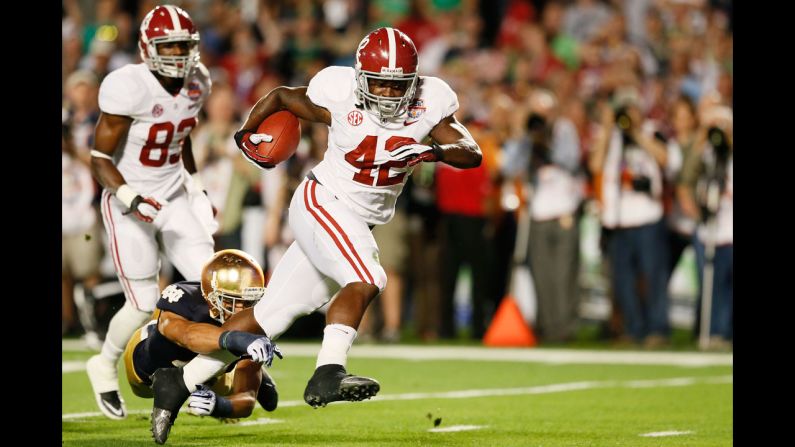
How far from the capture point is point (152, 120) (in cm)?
754

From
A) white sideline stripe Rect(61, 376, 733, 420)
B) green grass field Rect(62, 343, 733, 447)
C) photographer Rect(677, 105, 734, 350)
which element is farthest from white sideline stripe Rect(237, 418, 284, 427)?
photographer Rect(677, 105, 734, 350)

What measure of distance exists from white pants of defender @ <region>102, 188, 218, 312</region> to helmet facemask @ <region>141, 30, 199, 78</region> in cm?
75

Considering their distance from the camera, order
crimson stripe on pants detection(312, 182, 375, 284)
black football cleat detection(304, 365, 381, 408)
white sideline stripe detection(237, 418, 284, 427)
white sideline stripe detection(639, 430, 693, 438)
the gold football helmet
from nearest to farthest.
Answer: black football cleat detection(304, 365, 381, 408)
crimson stripe on pants detection(312, 182, 375, 284)
the gold football helmet
white sideline stripe detection(639, 430, 693, 438)
white sideline stripe detection(237, 418, 284, 427)

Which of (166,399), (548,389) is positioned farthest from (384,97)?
(548,389)

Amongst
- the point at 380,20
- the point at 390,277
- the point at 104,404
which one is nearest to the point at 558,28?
the point at 380,20

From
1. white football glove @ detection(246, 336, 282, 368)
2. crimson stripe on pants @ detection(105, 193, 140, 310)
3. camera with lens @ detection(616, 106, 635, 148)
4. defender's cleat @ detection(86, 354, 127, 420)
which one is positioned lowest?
defender's cleat @ detection(86, 354, 127, 420)

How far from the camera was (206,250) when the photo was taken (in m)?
7.52

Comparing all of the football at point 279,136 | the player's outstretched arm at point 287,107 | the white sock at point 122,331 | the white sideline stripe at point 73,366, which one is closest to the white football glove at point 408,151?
the player's outstretched arm at point 287,107

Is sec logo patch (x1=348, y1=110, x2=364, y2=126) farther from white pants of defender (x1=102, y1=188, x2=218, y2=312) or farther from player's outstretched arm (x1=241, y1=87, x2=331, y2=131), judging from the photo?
white pants of defender (x1=102, y1=188, x2=218, y2=312)

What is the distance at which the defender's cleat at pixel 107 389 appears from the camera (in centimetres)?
722

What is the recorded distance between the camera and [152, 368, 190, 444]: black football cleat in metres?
6.06
